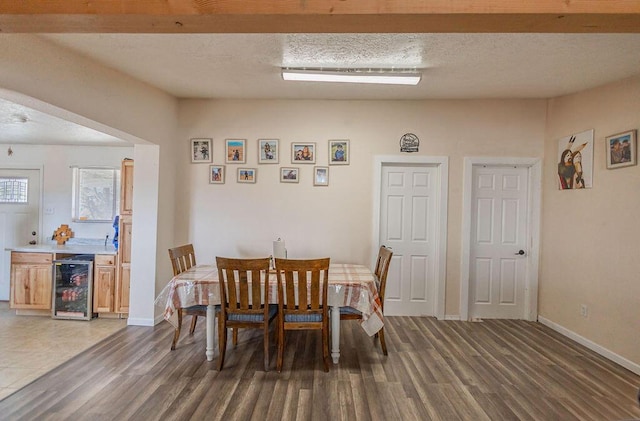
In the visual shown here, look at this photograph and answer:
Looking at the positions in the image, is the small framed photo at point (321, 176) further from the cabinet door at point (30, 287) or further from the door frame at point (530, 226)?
the cabinet door at point (30, 287)

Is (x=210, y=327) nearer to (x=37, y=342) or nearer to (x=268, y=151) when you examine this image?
(x=37, y=342)

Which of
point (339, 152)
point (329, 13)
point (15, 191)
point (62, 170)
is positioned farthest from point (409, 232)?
point (15, 191)

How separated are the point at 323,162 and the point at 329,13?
2525mm

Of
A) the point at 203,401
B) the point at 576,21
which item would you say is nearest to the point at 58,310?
the point at 203,401

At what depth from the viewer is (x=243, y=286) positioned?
8.01 ft

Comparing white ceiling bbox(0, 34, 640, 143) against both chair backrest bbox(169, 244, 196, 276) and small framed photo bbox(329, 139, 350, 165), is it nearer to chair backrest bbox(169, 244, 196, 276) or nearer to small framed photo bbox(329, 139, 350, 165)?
small framed photo bbox(329, 139, 350, 165)

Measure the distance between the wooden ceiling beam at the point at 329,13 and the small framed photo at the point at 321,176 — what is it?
2.43 m

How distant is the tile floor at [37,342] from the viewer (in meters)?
2.46

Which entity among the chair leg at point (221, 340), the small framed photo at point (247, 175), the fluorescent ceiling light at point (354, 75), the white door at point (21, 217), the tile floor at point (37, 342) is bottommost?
the tile floor at point (37, 342)

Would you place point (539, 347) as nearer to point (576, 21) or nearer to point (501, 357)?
point (501, 357)

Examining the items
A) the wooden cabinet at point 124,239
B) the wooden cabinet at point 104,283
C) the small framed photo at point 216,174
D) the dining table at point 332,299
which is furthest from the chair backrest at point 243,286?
the wooden cabinet at point 104,283

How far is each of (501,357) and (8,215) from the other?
6754 millimetres

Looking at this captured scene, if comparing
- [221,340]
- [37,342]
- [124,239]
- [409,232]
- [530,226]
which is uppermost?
[530,226]

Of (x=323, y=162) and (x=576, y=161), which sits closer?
(x=576, y=161)
